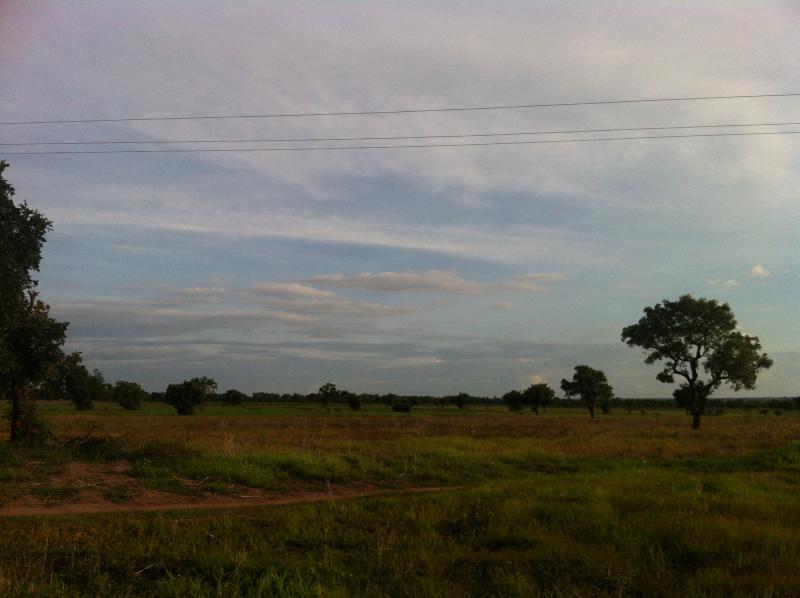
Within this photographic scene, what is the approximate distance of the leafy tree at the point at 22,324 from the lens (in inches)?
669

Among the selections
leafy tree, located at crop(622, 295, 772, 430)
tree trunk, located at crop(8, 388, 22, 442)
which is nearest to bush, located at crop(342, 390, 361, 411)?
leafy tree, located at crop(622, 295, 772, 430)

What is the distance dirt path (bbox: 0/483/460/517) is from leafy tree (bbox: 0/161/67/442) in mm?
6463

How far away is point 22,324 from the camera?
18.8 meters

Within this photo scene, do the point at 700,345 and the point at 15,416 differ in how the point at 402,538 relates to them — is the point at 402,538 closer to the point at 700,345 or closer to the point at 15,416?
the point at 15,416

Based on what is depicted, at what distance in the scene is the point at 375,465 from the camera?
62.9ft

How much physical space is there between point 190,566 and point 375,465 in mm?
11777

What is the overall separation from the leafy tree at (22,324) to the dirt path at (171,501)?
646 centimetres

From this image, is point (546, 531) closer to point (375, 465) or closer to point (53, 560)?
point (53, 560)

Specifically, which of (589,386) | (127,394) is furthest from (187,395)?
(589,386)

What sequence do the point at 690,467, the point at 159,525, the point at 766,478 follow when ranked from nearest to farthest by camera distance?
the point at 159,525 → the point at 766,478 → the point at 690,467

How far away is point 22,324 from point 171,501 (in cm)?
935

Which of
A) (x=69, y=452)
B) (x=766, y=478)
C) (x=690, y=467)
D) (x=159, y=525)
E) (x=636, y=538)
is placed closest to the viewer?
(x=636, y=538)

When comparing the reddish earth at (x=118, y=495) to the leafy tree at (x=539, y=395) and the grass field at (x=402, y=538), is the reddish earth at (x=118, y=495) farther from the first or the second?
the leafy tree at (x=539, y=395)

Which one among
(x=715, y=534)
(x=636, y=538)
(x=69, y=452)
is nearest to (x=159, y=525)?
(x=636, y=538)
